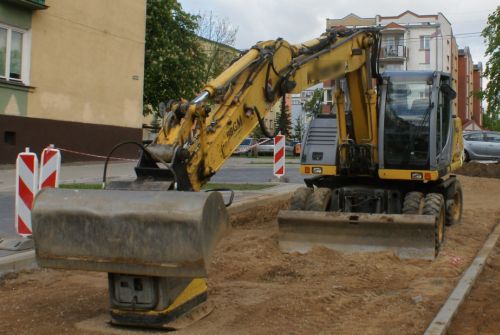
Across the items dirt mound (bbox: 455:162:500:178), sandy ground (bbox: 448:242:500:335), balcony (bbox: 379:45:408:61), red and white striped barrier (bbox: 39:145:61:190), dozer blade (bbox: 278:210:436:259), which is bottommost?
sandy ground (bbox: 448:242:500:335)

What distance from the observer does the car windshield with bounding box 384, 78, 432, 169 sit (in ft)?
30.7

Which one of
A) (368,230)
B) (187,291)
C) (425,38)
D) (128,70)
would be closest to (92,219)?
(187,291)

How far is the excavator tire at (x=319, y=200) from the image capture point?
952 centimetres

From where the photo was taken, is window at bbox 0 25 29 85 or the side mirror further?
window at bbox 0 25 29 85

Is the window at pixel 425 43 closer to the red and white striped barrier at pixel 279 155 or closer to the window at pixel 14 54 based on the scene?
the red and white striped barrier at pixel 279 155

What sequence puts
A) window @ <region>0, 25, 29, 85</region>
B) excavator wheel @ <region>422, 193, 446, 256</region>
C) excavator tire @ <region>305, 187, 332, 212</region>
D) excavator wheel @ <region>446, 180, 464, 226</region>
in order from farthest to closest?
→ window @ <region>0, 25, 29, 85</region>
excavator wheel @ <region>446, 180, 464, 226</region>
excavator tire @ <region>305, 187, 332, 212</region>
excavator wheel @ <region>422, 193, 446, 256</region>

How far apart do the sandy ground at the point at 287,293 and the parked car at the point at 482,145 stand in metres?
20.0

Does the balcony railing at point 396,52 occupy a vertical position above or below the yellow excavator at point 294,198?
above

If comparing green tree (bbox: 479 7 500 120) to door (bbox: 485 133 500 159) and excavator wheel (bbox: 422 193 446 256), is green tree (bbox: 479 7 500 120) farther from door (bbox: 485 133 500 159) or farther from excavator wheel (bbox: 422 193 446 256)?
excavator wheel (bbox: 422 193 446 256)

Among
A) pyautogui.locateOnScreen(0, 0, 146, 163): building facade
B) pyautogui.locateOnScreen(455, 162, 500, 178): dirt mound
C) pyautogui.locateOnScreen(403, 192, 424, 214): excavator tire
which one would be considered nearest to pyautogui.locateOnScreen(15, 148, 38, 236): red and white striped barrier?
pyautogui.locateOnScreen(403, 192, 424, 214): excavator tire

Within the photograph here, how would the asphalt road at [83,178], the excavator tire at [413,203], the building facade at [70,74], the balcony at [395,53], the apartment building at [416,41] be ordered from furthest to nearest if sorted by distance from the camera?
the apartment building at [416,41], the balcony at [395,53], the building facade at [70,74], the asphalt road at [83,178], the excavator tire at [413,203]

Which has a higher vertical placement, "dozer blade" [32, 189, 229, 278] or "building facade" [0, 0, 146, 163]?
"building facade" [0, 0, 146, 163]

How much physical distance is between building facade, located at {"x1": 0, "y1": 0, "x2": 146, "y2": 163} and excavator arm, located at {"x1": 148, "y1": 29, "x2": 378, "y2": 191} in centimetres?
1370

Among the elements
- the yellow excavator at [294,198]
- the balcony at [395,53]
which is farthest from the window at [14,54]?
the balcony at [395,53]
